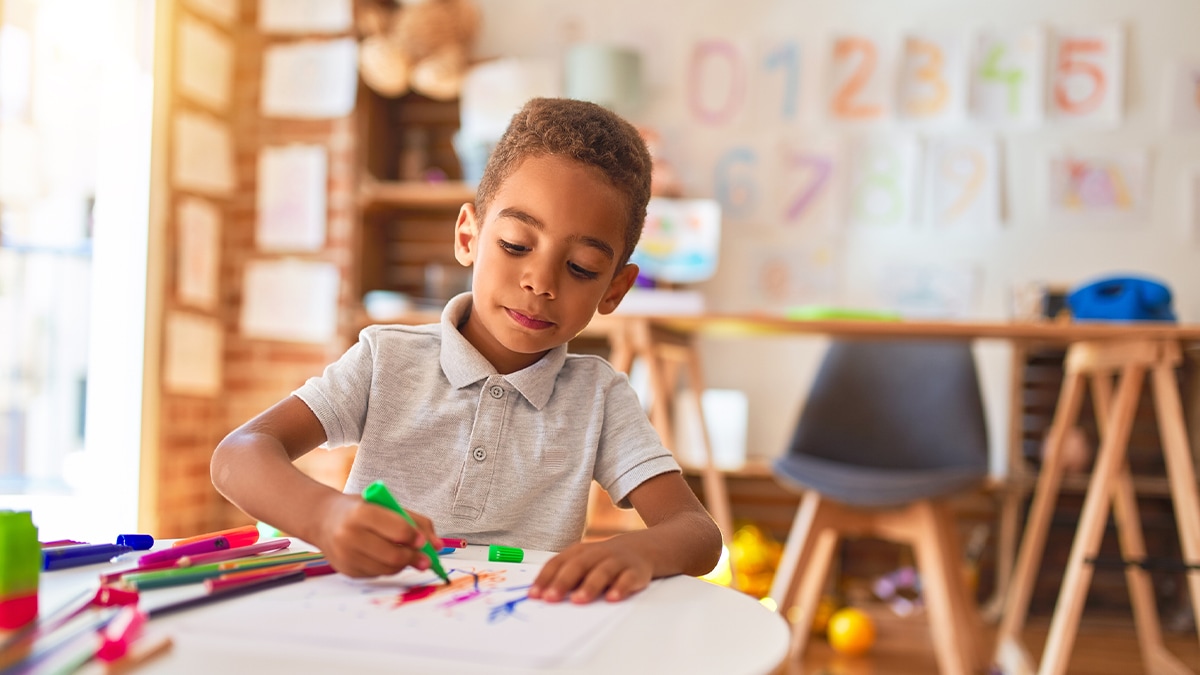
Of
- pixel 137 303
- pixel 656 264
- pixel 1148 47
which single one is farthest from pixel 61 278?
pixel 1148 47

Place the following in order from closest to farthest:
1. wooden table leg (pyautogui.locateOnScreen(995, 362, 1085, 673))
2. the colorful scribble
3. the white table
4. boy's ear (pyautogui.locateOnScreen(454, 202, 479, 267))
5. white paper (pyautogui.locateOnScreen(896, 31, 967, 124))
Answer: the white table → the colorful scribble → boy's ear (pyautogui.locateOnScreen(454, 202, 479, 267)) → wooden table leg (pyautogui.locateOnScreen(995, 362, 1085, 673)) → white paper (pyautogui.locateOnScreen(896, 31, 967, 124))

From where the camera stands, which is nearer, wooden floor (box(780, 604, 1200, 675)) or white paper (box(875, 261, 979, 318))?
wooden floor (box(780, 604, 1200, 675))

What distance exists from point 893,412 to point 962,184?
3.43ft

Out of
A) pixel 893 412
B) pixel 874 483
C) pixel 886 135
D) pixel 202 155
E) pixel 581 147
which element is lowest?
pixel 874 483

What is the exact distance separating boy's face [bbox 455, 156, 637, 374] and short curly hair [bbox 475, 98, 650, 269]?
0.01 m

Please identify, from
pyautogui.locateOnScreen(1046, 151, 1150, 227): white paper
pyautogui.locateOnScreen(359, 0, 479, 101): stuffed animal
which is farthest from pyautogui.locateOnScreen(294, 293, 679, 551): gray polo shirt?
pyautogui.locateOnScreen(1046, 151, 1150, 227): white paper

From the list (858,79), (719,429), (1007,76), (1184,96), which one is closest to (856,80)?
(858,79)

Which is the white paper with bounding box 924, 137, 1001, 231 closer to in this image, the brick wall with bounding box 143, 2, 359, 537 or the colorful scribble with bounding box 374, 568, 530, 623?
the brick wall with bounding box 143, 2, 359, 537

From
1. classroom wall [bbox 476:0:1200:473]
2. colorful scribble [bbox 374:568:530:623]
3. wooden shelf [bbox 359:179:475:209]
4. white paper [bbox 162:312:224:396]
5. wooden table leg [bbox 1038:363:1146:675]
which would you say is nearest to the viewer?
colorful scribble [bbox 374:568:530:623]

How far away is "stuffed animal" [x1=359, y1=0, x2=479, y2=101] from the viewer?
3092 mm

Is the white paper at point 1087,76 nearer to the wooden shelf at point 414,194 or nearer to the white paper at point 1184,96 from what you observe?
the white paper at point 1184,96

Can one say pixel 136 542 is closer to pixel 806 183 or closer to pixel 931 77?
pixel 806 183

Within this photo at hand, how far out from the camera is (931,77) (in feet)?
10.9

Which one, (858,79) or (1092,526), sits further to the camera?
(858,79)
